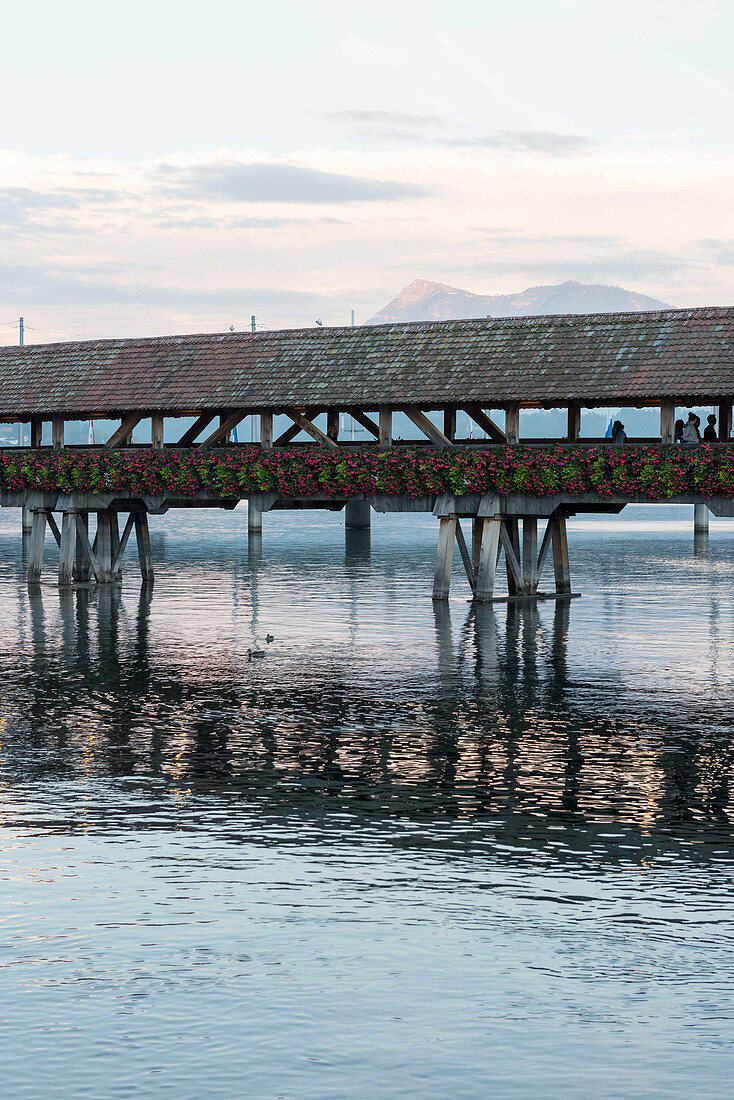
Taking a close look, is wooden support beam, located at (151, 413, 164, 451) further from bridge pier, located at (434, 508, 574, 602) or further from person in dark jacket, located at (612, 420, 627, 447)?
person in dark jacket, located at (612, 420, 627, 447)

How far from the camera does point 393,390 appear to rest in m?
34.4

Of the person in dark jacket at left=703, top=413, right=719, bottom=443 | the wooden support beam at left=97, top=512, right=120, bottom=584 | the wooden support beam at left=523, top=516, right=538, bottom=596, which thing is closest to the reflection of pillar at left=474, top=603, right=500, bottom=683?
the wooden support beam at left=523, top=516, right=538, bottom=596

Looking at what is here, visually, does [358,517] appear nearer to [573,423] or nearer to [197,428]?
[197,428]

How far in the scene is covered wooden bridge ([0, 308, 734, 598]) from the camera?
32156 mm

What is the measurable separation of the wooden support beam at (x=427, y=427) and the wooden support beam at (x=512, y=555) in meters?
2.30

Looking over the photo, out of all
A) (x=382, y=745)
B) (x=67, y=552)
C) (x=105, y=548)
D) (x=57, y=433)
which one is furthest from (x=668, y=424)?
(x=67, y=552)

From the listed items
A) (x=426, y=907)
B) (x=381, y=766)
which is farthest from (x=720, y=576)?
(x=426, y=907)

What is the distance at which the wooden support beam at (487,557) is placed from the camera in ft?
112

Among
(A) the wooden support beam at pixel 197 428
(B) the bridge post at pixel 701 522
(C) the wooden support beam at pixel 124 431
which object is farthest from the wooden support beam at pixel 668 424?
(B) the bridge post at pixel 701 522

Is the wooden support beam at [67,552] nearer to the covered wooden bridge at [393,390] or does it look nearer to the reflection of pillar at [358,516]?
the covered wooden bridge at [393,390]

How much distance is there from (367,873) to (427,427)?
79.1ft

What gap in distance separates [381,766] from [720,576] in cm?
3480

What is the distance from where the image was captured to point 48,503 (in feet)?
135

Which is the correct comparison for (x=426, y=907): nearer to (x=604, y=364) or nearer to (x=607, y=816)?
(x=607, y=816)
